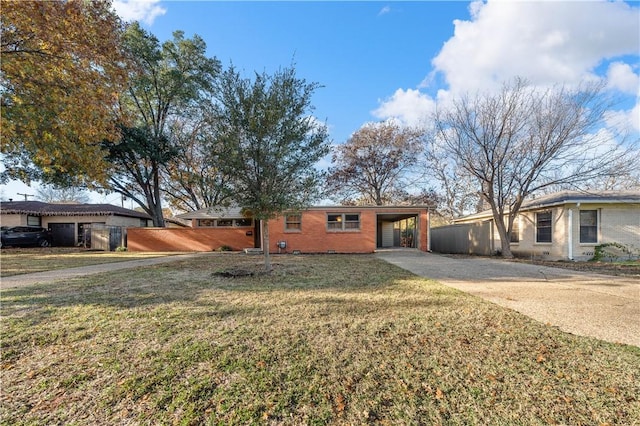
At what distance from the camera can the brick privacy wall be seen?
1900 cm

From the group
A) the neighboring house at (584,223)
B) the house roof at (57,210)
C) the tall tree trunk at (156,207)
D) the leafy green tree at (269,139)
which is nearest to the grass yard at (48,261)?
the leafy green tree at (269,139)

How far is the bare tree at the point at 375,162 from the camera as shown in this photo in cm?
2648

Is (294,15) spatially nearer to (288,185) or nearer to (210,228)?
(288,185)

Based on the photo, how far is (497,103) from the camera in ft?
43.0

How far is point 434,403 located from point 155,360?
100 inches

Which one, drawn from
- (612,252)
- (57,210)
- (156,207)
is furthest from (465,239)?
(57,210)

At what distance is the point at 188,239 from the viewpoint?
62.6 feet

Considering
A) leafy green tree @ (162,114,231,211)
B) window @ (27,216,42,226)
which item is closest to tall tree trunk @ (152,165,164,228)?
leafy green tree @ (162,114,231,211)

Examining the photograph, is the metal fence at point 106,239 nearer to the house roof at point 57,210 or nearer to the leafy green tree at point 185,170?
the house roof at point 57,210

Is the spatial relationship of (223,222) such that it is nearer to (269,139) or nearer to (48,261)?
(48,261)

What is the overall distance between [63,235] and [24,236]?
2935 millimetres

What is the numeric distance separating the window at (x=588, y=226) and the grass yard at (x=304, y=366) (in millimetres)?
12159

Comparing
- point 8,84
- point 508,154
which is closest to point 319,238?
point 508,154

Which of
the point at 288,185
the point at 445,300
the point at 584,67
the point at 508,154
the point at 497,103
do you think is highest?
the point at 584,67
